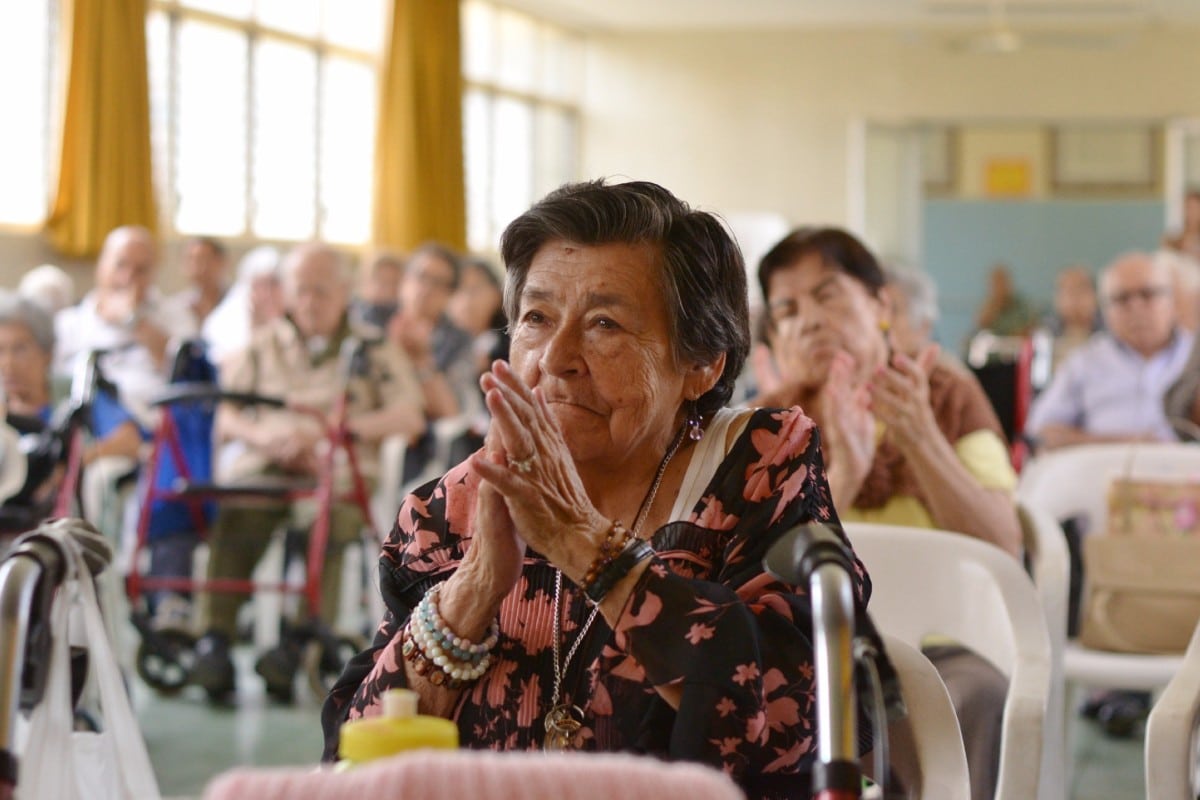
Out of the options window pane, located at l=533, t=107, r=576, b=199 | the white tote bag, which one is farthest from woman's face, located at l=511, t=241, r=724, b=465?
window pane, located at l=533, t=107, r=576, b=199

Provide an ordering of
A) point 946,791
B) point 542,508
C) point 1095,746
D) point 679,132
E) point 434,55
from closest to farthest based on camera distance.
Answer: point 542,508, point 946,791, point 1095,746, point 434,55, point 679,132

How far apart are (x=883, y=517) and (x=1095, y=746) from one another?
1817mm

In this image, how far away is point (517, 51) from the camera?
13.6 metres

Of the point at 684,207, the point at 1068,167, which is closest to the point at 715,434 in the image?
the point at 684,207

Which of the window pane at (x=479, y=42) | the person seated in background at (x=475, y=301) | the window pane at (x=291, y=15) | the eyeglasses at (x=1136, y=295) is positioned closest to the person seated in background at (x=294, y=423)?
the person seated in background at (x=475, y=301)

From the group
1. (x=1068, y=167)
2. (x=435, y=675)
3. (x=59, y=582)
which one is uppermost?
(x=1068, y=167)

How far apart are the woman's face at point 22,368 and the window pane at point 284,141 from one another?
18.8 ft

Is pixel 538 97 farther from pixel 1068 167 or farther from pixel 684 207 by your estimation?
pixel 684 207

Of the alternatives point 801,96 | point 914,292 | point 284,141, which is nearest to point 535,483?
point 914,292

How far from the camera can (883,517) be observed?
2.59m

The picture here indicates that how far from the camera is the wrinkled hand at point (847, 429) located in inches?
98.7

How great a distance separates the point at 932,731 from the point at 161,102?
8426 mm

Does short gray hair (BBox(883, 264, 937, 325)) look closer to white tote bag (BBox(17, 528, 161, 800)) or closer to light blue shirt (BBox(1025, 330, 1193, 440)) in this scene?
light blue shirt (BBox(1025, 330, 1193, 440))

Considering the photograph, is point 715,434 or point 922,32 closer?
point 715,434
